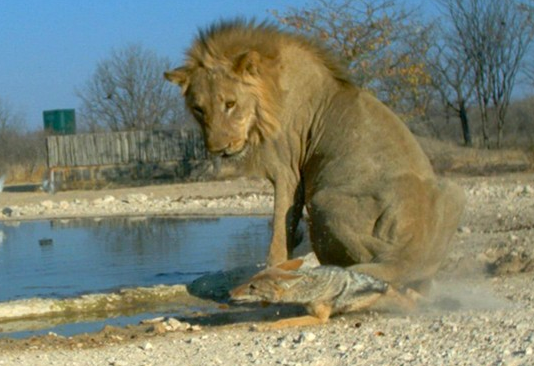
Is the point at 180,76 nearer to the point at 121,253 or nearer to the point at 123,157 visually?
the point at 121,253

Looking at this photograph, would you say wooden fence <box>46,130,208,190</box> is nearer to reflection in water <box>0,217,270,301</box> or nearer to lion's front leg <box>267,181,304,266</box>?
reflection in water <box>0,217,270,301</box>

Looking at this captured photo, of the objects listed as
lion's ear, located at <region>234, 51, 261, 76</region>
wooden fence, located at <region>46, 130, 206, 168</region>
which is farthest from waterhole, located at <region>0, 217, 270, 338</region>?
wooden fence, located at <region>46, 130, 206, 168</region>

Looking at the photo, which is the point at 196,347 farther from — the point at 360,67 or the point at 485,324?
the point at 360,67

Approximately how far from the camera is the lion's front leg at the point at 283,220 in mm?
8945

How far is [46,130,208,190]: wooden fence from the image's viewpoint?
3644 cm

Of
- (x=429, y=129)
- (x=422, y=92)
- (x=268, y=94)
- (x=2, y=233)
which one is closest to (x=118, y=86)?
(x=429, y=129)

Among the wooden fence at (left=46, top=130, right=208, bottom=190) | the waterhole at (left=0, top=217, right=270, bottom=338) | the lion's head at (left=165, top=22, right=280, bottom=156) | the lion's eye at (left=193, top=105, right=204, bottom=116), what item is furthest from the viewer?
the wooden fence at (left=46, top=130, right=208, bottom=190)

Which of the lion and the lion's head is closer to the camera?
the lion

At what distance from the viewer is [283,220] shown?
898cm

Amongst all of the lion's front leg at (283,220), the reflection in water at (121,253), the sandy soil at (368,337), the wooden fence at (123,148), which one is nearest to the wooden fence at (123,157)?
the wooden fence at (123,148)

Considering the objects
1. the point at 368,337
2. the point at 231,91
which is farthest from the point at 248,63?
the point at 368,337

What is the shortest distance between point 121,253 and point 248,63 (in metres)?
6.46

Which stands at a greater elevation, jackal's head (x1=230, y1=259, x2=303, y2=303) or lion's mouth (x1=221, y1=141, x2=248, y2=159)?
lion's mouth (x1=221, y1=141, x2=248, y2=159)

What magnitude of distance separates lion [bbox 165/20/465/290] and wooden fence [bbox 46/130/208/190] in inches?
1073
